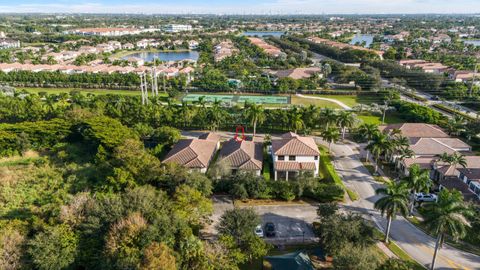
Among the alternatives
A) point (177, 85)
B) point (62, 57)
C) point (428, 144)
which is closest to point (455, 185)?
point (428, 144)

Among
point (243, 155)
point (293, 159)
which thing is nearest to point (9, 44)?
point (243, 155)

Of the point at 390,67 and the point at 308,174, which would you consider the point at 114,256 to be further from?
the point at 390,67

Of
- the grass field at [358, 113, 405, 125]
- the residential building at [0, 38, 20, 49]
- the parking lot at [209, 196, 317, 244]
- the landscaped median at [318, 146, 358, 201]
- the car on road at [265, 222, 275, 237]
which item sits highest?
the residential building at [0, 38, 20, 49]

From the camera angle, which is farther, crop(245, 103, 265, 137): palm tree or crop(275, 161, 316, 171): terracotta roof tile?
crop(245, 103, 265, 137): palm tree

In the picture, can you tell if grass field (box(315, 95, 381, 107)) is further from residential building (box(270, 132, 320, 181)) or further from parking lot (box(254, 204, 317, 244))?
parking lot (box(254, 204, 317, 244))

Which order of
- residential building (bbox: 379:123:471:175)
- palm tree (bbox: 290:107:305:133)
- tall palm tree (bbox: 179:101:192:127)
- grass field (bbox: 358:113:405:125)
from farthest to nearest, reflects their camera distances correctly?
grass field (bbox: 358:113:405:125)
tall palm tree (bbox: 179:101:192:127)
palm tree (bbox: 290:107:305:133)
residential building (bbox: 379:123:471:175)

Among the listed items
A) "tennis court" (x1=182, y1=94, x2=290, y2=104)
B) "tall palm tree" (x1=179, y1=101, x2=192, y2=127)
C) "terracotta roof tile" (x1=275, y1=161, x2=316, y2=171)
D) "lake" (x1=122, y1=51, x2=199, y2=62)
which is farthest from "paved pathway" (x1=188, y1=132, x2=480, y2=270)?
"lake" (x1=122, y1=51, x2=199, y2=62)

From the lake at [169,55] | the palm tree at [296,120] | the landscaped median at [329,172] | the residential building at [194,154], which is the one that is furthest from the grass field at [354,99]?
the lake at [169,55]
